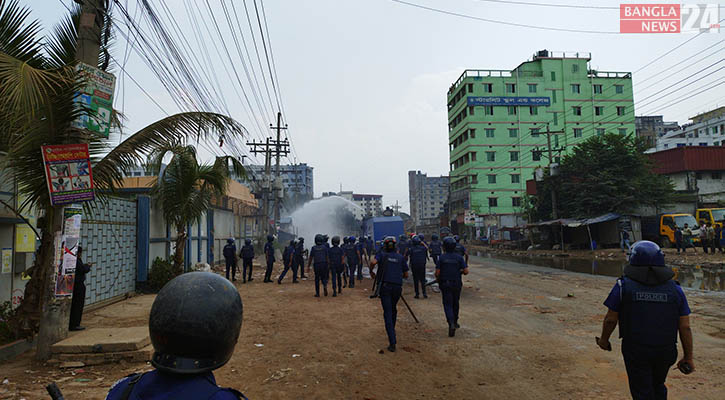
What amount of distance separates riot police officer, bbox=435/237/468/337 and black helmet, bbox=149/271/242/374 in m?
6.09

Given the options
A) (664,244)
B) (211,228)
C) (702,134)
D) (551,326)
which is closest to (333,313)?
(551,326)

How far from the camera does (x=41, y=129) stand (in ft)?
17.4

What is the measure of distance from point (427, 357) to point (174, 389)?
5.02 metres

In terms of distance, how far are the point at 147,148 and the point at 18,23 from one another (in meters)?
2.37

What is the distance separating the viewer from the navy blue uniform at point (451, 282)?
23.7 ft

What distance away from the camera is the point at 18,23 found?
5.46 meters

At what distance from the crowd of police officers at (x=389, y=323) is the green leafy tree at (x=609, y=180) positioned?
1019 inches

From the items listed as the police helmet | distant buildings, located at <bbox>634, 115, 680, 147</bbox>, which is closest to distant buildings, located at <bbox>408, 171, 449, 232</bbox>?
distant buildings, located at <bbox>634, 115, 680, 147</bbox>

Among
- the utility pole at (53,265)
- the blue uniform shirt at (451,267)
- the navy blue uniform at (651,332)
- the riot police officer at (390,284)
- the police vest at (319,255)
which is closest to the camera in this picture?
the navy blue uniform at (651,332)

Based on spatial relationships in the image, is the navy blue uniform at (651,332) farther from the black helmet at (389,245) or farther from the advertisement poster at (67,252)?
the advertisement poster at (67,252)

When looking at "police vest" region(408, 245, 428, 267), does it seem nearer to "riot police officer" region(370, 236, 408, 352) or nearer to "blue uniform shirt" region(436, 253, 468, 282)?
"blue uniform shirt" region(436, 253, 468, 282)

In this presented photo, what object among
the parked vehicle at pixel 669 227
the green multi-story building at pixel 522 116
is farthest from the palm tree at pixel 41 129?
the green multi-story building at pixel 522 116

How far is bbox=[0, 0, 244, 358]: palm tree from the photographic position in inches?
188

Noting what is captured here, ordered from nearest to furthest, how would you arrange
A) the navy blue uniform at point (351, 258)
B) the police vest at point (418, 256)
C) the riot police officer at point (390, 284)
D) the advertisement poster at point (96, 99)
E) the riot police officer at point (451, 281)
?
1. the advertisement poster at point (96, 99)
2. the riot police officer at point (390, 284)
3. the riot police officer at point (451, 281)
4. the police vest at point (418, 256)
5. the navy blue uniform at point (351, 258)
